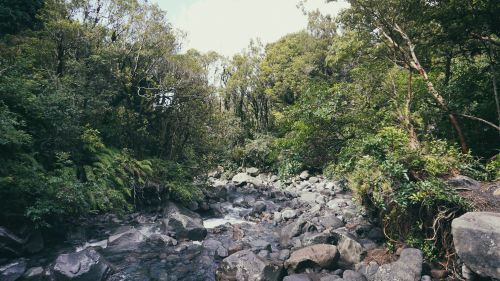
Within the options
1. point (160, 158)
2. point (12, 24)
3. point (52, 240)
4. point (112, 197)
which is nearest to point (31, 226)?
point (52, 240)

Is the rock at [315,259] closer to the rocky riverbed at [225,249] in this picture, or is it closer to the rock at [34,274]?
the rocky riverbed at [225,249]

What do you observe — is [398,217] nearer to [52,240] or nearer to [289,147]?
[289,147]

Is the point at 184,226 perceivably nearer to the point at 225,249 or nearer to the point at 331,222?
the point at 225,249

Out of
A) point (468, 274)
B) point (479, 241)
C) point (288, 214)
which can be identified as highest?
point (479, 241)

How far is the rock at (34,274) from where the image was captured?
998cm

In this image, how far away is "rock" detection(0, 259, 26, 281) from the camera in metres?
10.0

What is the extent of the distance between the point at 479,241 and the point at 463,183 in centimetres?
246

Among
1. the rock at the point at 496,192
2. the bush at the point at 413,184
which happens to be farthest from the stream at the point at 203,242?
the rock at the point at 496,192

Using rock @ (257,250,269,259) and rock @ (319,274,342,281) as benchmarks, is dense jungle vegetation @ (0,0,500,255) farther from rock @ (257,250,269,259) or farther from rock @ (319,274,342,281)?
rock @ (257,250,269,259)

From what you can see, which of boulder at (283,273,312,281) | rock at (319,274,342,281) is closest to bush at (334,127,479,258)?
rock at (319,274,342,281)

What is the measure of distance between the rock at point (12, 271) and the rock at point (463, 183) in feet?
44.2

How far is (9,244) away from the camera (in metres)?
11.4

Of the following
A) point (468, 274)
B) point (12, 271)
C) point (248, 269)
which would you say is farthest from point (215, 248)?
point (468, 274)

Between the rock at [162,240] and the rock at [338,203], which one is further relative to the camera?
the rock at [338,203]
